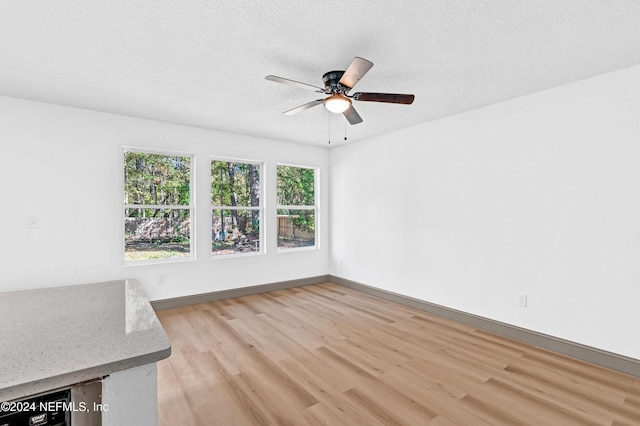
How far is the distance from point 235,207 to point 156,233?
1.17 m

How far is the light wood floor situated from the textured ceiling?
257 centimetres

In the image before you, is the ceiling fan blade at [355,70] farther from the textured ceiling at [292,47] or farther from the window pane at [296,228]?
the window pane at [296,228]

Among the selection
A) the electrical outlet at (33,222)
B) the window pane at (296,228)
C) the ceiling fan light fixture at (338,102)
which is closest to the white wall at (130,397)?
the ceiling fan light fixture at (338,102)

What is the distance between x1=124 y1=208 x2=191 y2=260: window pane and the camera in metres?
Answer: 4.05

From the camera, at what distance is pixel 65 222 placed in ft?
11.6

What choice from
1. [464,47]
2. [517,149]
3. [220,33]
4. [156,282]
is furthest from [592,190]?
[156,282]

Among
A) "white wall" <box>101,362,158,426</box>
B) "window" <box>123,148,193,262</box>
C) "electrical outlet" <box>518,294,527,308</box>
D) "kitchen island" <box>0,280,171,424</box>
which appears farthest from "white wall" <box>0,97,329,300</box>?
"electrical outlet" <box>518,294,527,308</box>

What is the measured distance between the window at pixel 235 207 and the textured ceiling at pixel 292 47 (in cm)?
148

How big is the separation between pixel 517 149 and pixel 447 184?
2.86 ft

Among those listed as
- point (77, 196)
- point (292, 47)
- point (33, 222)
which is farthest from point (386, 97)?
point (33, 222)

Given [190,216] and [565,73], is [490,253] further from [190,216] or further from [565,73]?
[190,216]

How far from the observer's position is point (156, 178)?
424cm

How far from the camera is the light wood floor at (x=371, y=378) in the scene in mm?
2049

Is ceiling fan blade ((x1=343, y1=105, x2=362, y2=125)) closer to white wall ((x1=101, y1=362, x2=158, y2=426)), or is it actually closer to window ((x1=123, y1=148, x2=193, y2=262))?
white wall ((x1=101, y1=362, x2=158, y2=426))
